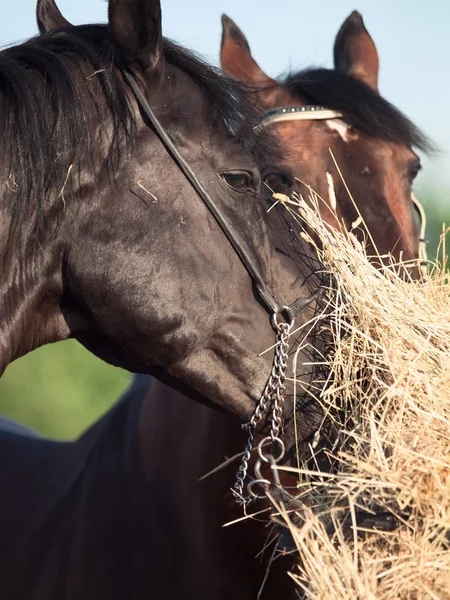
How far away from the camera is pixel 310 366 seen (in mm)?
2504

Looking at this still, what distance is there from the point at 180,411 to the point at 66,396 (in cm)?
832

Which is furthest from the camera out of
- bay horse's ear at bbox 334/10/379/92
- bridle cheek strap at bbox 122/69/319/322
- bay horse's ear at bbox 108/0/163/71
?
bay horse's ear at bbox 334/10/379/92

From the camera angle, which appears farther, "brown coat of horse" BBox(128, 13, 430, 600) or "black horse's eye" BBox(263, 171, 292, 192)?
"black horse's eye" BBox(263, 171, 292, 192)

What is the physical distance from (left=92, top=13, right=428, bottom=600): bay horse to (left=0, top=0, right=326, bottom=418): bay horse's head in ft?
1.17

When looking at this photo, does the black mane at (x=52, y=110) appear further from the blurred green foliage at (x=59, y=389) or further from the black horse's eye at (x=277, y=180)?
the blurred green foliage at (x=59, y=389)

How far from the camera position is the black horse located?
2326 millimetres

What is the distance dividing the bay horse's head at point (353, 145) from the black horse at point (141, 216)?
4.22 ft

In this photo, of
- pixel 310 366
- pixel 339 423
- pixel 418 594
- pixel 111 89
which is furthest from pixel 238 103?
pixel 418 594

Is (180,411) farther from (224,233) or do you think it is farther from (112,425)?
(224,233)

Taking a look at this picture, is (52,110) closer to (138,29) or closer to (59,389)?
(138,29)

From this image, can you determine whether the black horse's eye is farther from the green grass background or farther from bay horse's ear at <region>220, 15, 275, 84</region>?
the green grass background

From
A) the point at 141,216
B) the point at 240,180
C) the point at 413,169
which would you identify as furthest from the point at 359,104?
the point at 141,216

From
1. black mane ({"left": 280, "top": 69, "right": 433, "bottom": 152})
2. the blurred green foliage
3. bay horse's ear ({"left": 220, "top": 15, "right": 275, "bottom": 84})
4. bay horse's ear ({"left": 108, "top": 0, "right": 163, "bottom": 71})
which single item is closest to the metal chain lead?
bay horse's ear ({"left": 108, "top": 0, "right": 163, "bottom": 71})

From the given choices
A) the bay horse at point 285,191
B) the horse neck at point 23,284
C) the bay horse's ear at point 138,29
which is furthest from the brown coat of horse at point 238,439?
the horse neck at point 23,284
